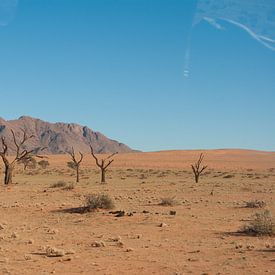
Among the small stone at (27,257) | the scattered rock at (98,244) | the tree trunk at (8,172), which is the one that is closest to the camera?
the small stone at (27,257)

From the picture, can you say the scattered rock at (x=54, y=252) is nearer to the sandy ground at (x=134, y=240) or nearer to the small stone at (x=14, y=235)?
the sandy ground at (x=134, y=240)

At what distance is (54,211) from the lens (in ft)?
80.2

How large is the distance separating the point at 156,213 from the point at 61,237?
7.20 m

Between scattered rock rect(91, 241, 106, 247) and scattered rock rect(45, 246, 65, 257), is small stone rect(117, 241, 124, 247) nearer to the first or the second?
scattered rock rect(91, 241, 106, 247)

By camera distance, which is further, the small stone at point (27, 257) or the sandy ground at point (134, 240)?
the small stone at point (27, 257)

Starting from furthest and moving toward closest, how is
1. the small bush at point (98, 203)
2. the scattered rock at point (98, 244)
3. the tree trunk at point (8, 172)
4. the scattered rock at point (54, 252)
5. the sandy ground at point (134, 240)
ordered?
the tree trunk at point (8, 172)
the small bush at point (98, 203)
the scattered rock at point (98, 244)
the scattered rock at point (54, 252)
the sandy ground at point (134, 240)

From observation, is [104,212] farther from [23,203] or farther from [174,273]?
[174,273]

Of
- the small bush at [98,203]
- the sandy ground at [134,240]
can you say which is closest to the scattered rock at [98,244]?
the sandy ground at [134,240]

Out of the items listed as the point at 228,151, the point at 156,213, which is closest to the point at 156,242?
the point at 156,213

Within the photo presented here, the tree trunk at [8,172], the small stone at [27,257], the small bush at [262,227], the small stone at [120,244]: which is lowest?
the small stone at [27,257]

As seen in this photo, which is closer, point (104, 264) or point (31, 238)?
point (104, 264)

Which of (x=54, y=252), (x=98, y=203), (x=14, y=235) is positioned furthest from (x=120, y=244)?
(x=98, y=203)

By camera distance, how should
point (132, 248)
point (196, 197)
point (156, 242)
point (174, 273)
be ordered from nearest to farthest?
point (174, 273), point (132, 248), point (156, 242), point (196, 197)

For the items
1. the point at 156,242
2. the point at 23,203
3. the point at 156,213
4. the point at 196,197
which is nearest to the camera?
the point at 156,242
